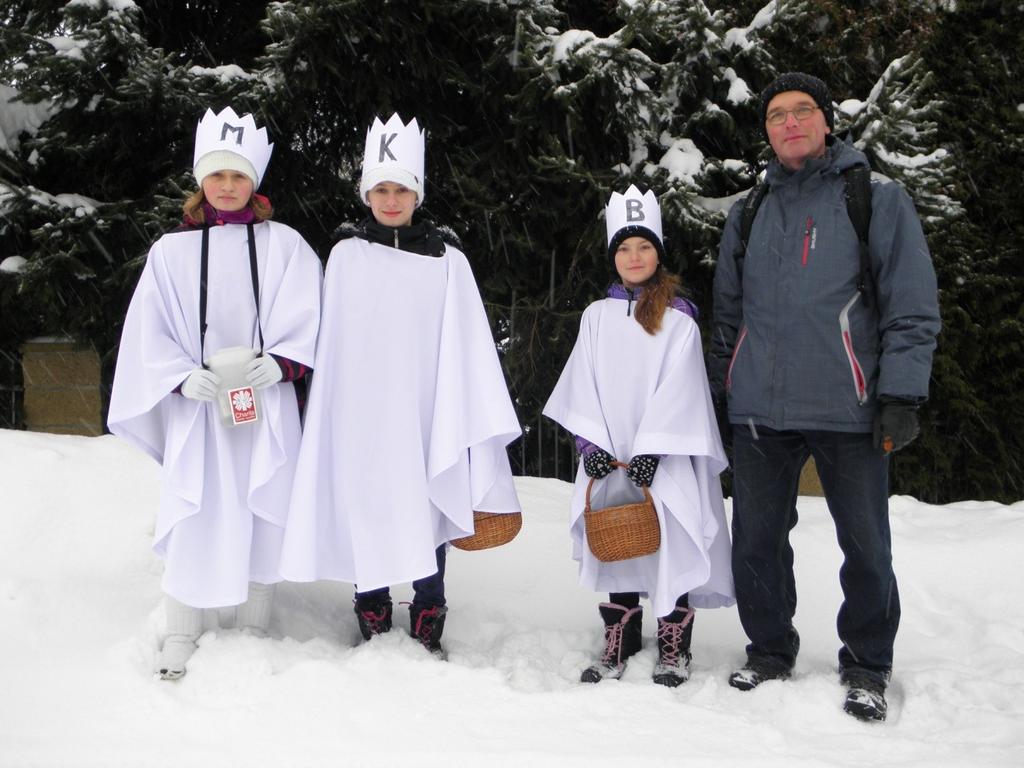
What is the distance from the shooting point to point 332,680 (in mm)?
3387

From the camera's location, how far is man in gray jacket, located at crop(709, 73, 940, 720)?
3.33 m

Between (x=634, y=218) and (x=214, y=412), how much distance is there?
184cm

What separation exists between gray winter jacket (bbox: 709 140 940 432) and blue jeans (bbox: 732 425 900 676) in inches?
5.3

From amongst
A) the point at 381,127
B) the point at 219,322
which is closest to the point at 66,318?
the point at 219,322

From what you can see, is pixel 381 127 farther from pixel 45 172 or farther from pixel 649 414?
pixel 45 172

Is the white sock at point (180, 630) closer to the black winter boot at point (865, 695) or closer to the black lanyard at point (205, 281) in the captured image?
the black lanyard at point (205, 281)

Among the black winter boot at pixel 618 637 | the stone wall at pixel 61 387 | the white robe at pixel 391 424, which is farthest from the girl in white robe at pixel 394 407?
the stone wall at pixel 61 387

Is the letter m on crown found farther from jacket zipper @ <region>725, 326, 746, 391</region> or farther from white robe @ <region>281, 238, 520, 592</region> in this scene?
jacket zipper @ <region>725, 326, 746, 391</region>

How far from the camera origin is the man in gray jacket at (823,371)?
10.9 ft

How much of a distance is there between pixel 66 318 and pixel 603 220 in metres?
3.66

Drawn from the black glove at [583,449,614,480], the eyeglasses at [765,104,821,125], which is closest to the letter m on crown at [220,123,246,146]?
the black glove at [583,449,614,480]

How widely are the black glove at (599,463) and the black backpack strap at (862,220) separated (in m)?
1.15

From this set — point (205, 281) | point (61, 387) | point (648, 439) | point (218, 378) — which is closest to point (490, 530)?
point (648, 439)

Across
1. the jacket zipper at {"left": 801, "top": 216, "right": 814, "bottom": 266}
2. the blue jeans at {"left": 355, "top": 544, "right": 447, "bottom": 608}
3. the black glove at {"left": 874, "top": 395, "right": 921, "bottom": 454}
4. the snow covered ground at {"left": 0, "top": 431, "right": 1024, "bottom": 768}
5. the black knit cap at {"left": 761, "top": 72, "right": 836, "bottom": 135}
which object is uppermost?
the black knit cap at {"left": 761, "top": 72, "right": 836, "bottom": 135}
